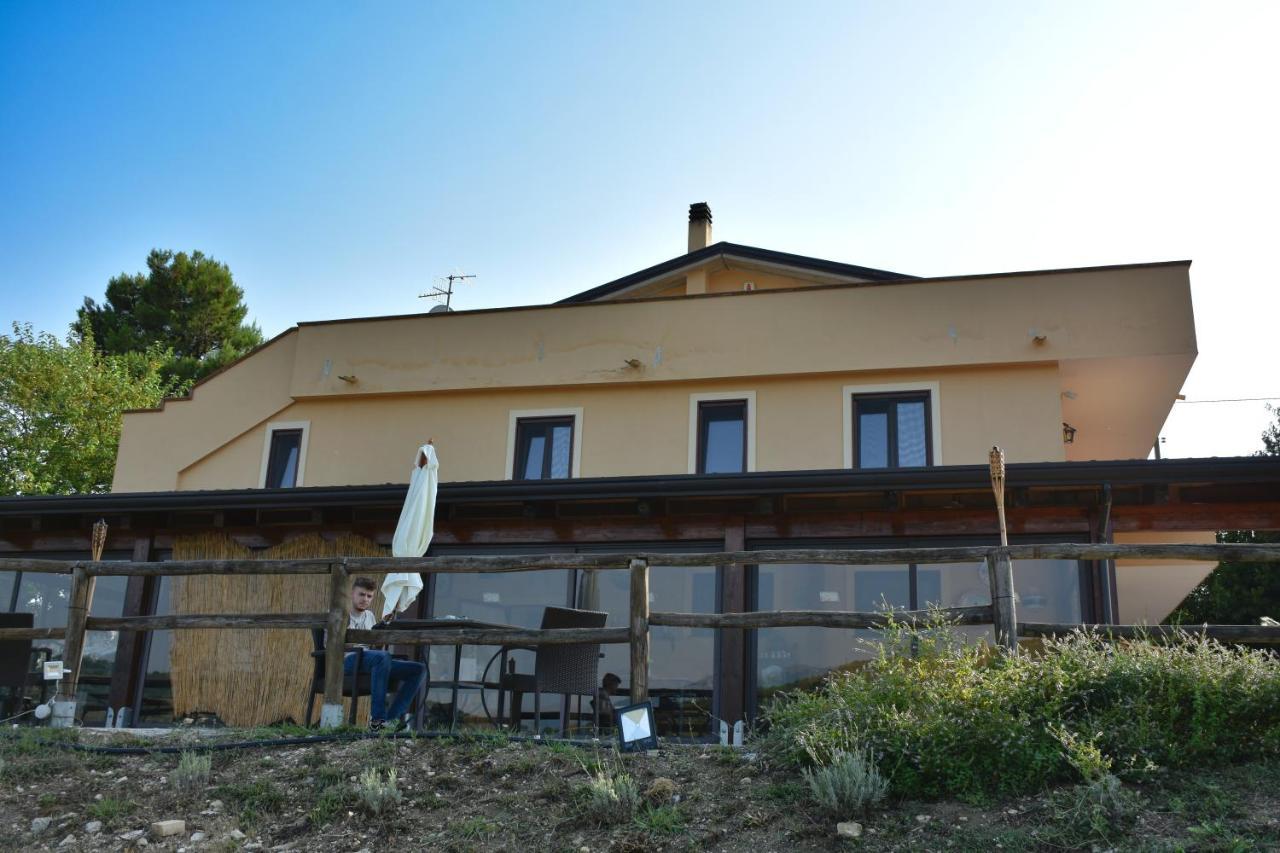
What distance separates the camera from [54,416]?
1291 inches

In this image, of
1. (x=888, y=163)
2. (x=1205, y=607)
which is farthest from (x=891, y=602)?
(x=1205, y=607)

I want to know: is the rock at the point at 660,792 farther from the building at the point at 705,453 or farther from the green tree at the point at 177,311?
the green tree at the point at 177,311

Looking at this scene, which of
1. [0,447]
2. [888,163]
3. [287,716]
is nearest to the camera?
[888,163]

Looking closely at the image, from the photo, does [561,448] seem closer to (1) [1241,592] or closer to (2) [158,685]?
(2) [158,685]

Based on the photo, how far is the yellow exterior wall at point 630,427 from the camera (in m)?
15.2

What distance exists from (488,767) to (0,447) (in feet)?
95.2

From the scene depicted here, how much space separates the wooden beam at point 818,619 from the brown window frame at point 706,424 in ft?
24.8

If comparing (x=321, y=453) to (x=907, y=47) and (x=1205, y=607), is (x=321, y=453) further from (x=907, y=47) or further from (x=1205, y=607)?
(x=1205, y=607)

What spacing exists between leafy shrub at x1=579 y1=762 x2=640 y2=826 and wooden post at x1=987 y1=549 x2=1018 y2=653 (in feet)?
8.59

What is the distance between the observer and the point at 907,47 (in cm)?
1073

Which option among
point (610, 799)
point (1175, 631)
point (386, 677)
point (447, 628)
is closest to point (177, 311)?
point (447, 628)

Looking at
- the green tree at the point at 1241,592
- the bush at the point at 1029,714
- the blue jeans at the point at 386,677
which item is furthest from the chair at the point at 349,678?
the green tree at the point at 1241,592

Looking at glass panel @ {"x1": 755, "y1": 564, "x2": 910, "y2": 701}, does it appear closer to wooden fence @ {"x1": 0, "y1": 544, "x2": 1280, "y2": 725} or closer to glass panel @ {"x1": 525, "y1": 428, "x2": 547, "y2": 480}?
wooden fence @ {"x1": 0, "y1": 544, "x2": 1280, "y2": 725}

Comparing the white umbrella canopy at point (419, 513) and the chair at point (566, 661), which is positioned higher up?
the white umbrella canopy at point (419, 513)
